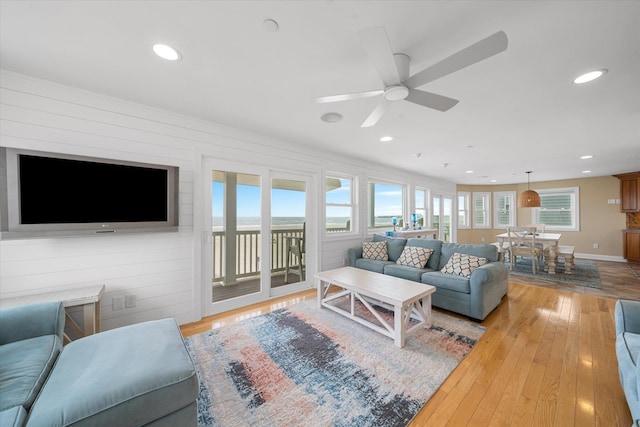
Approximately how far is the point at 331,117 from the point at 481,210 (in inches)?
341

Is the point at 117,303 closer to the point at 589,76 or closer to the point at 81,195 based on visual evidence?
the point at 81,195

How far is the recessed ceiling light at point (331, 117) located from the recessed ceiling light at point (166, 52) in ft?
4.91

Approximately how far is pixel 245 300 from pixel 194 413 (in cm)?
213

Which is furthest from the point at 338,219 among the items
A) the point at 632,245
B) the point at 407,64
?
the point at 632,245

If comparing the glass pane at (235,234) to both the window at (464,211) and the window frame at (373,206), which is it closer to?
the window frame at (373,206)

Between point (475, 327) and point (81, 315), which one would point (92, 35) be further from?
point (475, 327)

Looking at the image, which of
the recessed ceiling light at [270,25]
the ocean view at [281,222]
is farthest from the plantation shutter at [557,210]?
the recessed ceiling light at [270,25]

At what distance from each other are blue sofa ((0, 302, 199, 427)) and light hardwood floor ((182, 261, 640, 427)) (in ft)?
4.04

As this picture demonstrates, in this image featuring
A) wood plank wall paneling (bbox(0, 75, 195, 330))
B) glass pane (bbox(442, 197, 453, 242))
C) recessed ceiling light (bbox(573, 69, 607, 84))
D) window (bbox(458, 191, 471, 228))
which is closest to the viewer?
recessed ceiling light (bbox(573, 69, 607, 84))

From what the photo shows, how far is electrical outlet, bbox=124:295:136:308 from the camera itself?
8.09 ft

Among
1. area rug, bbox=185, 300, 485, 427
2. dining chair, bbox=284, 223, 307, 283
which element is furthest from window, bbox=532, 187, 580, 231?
dining chair, bbox=284, 223, 307, 283

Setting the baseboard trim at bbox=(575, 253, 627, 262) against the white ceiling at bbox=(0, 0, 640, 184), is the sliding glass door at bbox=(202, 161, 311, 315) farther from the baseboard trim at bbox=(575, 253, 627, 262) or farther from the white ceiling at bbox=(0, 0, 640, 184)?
the baseboard trim at bbox=(575, 253, 627, 262)

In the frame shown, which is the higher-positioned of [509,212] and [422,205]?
[422,205]

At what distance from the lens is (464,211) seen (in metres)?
8.96
